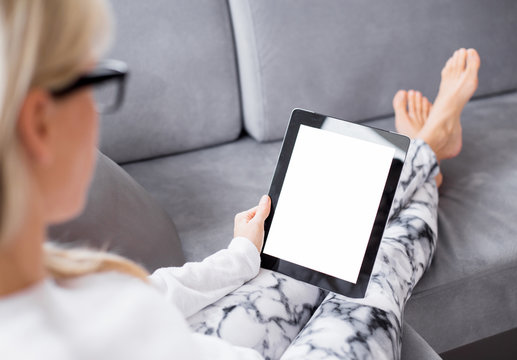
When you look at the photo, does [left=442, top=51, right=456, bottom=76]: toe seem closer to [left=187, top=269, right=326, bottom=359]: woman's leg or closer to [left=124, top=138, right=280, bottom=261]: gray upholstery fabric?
[left=124, top=138, right=280, bottom=261]: gray upholstery fabric

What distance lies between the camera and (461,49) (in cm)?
138

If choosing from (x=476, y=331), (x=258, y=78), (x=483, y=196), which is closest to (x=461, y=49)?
(x=483, y=196)

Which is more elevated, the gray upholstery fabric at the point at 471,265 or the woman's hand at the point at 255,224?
the woman's hand at the point at 255,224

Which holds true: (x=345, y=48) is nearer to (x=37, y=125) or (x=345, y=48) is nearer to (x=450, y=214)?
(x=450, y=214)

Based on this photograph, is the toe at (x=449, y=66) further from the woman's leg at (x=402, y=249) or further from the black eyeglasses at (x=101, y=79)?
the black eyeglasses at (x=101, y=79)

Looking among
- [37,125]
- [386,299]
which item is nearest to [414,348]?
[386,299]

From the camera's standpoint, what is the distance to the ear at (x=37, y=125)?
13.7 inches

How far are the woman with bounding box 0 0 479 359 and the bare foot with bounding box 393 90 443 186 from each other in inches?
24.9

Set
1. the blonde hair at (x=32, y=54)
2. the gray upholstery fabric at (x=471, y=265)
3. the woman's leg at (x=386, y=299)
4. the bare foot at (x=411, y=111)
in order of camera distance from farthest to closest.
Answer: the bare foot at (x=411, y=111) < the gray upholstery fabric at (x=471, y=265) < the woman's leg at (x=386, y=299) < the blonde hair at (x=32, y=54)

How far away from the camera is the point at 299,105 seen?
1.32 m

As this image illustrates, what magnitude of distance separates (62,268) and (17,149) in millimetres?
167

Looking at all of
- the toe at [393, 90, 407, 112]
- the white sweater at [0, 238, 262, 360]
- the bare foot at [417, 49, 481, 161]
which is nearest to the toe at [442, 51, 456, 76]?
the bare foot at [417, 49, 481, 161]

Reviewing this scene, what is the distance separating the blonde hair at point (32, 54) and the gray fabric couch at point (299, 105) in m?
0.62

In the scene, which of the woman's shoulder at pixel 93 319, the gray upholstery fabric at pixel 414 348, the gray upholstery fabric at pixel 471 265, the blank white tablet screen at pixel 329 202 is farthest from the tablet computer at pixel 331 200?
the woman's shoulder at pixel 93 319
